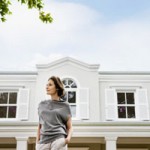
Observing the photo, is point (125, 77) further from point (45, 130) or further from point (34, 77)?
point (45, 130)

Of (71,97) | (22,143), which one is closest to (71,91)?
(71,97)

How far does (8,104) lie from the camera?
40.9 ft

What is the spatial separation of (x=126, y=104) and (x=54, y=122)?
992cm

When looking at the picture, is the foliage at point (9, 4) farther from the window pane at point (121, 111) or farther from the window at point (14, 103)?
the window pane at point (121, 111)

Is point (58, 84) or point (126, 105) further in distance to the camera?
point (126, 105)

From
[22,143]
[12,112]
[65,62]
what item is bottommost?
[22,143]

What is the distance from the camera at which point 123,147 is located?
37.3ft

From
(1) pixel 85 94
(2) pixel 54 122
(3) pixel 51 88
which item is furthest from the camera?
(1) pixel 85 94

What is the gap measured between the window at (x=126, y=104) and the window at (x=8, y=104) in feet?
13.6

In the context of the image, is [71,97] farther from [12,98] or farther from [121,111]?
[12,98]

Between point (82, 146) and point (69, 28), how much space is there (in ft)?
35.1

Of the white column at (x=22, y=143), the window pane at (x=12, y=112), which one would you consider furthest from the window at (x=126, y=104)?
the white column at (x=22, y=143)

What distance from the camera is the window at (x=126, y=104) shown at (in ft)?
40.7

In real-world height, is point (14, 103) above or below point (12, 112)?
above
